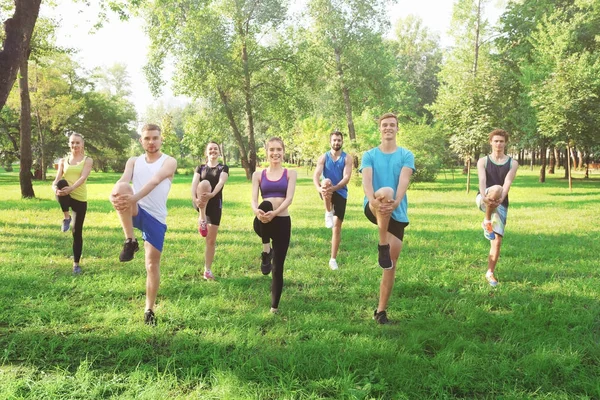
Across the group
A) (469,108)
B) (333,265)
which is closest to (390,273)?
(333,265)

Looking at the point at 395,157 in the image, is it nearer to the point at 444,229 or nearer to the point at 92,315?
the point at 92,315

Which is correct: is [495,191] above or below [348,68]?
below

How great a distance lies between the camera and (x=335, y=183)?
7.61 meters

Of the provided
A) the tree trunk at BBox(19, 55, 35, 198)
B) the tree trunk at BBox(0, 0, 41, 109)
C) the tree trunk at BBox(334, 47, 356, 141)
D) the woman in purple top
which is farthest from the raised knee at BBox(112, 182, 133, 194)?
the tree trunk at BBox(334, 47, 356, 141)

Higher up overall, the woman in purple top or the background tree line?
the background tree line

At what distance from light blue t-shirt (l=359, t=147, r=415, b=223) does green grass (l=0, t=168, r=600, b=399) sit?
144 centimetres

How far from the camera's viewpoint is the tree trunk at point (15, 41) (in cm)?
514

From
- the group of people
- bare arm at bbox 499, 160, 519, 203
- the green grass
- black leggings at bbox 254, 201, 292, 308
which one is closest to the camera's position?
the green grass

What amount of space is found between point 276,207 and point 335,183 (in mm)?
2800

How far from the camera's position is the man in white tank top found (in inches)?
177

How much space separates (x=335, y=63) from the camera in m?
31.6

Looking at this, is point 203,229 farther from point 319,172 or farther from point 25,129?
point 25,129

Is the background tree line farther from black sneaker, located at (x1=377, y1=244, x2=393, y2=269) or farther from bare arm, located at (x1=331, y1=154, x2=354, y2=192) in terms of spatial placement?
black sneaker, located at (x1=377, y1=244, x2=393, y2=269)

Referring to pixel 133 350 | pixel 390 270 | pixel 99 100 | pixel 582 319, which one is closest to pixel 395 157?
pixel 390 270
